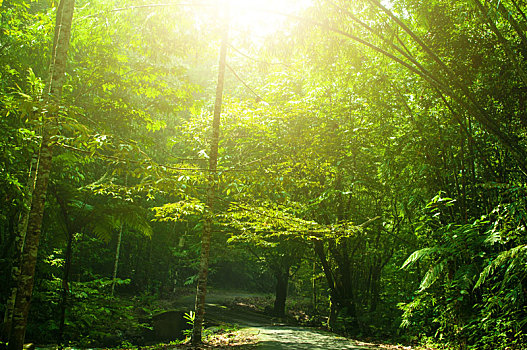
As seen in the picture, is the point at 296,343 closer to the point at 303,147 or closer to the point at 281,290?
the point at 303,147

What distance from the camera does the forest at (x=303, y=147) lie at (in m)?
4.43

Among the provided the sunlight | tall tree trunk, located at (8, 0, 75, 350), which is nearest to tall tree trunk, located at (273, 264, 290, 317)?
the sunlight

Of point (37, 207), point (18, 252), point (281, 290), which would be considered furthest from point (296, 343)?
point (281, 290)

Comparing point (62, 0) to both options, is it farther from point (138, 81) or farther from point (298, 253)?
point (298, 253)

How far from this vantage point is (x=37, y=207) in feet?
15.0

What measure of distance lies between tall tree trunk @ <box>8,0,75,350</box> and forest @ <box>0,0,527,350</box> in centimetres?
2

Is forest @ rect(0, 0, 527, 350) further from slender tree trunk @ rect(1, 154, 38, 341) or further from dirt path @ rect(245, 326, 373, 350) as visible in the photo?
dirt path @ rect(245, 326, 373, 350)

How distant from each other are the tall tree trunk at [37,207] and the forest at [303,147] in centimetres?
2

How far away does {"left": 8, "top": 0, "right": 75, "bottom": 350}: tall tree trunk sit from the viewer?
14.2ft

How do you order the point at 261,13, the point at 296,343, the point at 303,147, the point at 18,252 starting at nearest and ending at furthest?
1. the point at 18,252
2. the point at 261,13
3. the point at 296,343
4. the point at 303,147

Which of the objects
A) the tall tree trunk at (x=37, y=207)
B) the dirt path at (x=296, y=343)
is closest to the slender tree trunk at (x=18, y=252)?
the tall tree trunk at (x=37, y=207)

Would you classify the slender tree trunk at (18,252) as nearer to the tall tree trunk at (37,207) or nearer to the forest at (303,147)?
the forest at (303,147)

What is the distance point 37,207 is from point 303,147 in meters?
6.62

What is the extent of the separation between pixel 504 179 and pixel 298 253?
934cm
